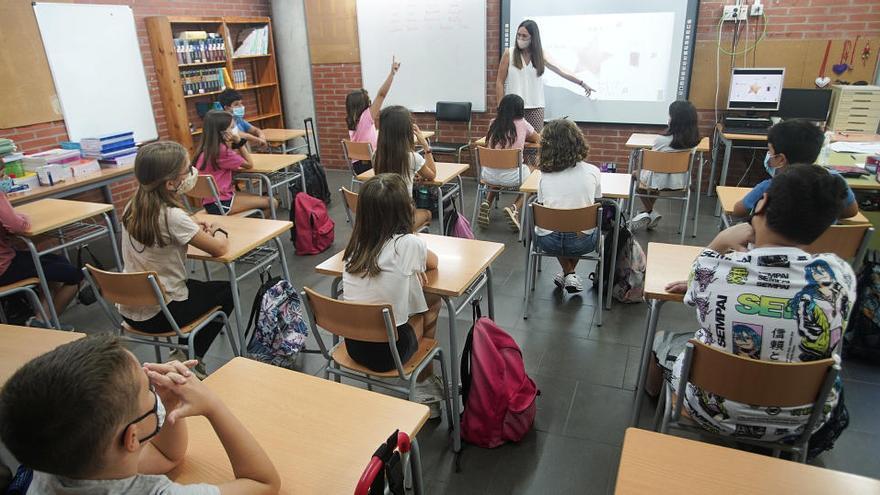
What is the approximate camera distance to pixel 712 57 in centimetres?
507

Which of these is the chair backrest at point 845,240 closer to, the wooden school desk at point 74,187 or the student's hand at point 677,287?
the student's hand at point 677,287

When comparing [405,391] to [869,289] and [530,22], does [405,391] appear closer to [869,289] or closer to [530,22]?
[869,289]

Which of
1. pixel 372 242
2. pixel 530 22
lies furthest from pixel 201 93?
pixel 372 242

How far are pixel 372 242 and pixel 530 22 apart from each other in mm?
3838

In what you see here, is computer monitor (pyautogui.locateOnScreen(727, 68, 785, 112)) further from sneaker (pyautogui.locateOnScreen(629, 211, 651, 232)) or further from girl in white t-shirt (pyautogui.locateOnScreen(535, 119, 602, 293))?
girl in white t-shirt (pyautogui.locateOnScreen(535, 119, 602, 293))

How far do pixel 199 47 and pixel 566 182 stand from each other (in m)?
4.38

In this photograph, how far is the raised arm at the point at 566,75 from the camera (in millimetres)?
5582

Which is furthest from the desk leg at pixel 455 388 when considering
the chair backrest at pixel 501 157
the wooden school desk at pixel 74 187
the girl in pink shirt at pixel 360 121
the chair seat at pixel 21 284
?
the wooden school desk at pixel 74 187

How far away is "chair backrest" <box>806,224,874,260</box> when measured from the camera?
228 centimetres

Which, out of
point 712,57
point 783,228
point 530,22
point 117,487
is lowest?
point 117,487

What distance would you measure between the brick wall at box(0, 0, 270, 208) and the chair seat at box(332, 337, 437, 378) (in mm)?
3751

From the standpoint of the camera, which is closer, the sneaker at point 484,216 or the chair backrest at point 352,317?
the chair backrest at point 352,317

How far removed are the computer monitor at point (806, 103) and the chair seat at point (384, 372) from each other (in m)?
4.49

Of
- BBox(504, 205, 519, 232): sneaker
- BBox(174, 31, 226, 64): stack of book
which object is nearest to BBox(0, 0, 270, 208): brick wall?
BBox(174, 31, 226, 64): stack of book
